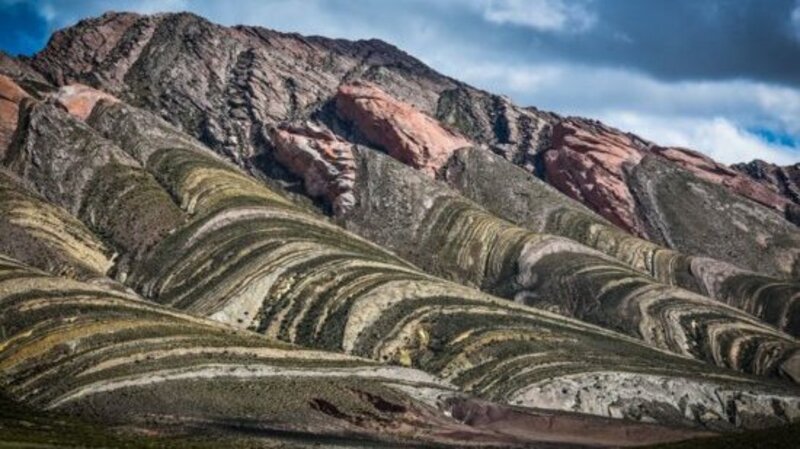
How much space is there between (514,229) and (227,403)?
8729 centimetres

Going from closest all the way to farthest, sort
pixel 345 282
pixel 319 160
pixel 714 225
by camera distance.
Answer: pixel 345 282
pixel 319 160
pixel 714 225

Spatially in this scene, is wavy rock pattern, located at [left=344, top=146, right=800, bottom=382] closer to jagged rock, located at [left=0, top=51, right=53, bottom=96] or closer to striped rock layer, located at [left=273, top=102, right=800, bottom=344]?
striped rock layer, located at [left=273, top=102, right=800, bottom=344]

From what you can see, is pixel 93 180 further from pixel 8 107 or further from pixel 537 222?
pixel 537 222

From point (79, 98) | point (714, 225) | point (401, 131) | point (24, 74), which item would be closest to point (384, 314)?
point (79, 98)

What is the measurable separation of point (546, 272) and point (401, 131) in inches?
2180

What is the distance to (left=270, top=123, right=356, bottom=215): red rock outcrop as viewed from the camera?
166 metres

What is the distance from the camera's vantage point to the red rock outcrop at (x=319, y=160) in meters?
166

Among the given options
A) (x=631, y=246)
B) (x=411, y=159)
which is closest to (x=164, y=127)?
(x=411, y=159)

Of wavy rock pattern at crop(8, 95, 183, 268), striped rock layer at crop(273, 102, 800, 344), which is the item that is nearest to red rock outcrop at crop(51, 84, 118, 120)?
wavy rock pattern at crop(8, 95, 183, 268)

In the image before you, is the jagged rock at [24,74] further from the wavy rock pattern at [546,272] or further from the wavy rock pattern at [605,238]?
the wavy rock pattern at [605,238]

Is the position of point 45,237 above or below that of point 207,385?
above

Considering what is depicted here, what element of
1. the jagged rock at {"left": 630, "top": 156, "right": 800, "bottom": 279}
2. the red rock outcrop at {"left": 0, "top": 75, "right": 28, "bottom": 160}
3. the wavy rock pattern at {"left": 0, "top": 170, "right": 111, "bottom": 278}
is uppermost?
the jagged rock at {"left": 630, "top": 156, "right": 800, "bottom": 279}

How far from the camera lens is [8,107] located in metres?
151

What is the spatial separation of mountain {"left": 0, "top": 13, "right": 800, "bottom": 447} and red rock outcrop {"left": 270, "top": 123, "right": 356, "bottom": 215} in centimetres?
43
